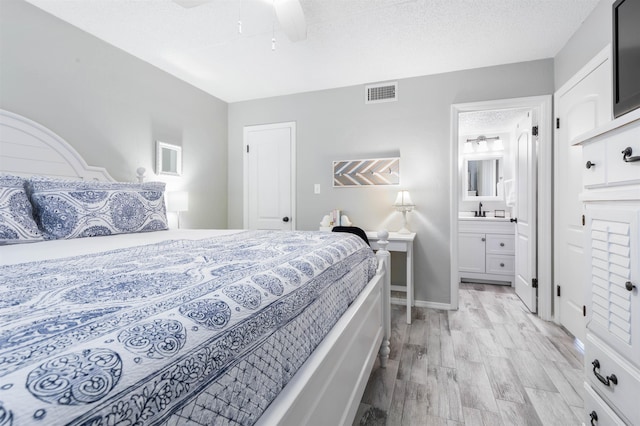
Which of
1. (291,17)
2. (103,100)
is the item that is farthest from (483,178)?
(103,100)

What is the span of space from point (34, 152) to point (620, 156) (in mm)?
3084

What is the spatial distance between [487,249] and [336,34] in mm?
3299

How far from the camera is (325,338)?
102cm

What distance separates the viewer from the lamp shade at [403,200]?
3.05 meters

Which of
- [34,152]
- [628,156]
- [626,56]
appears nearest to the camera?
[628,156]

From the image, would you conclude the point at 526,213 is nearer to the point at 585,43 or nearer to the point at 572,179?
the point at 572,179

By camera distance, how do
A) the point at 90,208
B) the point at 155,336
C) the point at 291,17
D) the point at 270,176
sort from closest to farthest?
the point at 155,336 → the point at 90,208 → the point at 291,17 → the point at 270,176

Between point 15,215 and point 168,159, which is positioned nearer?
point 15,215

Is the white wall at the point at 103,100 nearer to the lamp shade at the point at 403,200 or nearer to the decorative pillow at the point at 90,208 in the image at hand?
the decorative pillow at the point at 90,208

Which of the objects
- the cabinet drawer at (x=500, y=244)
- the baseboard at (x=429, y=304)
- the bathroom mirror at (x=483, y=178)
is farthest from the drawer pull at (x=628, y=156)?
the bathroom mirror at (x=483, y=178)

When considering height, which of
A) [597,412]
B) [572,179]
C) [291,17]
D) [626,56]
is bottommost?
[597,412]

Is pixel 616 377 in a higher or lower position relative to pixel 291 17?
lower

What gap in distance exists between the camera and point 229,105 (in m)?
4.03

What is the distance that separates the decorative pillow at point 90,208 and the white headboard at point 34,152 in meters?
0.51
